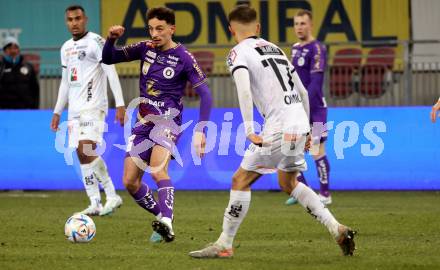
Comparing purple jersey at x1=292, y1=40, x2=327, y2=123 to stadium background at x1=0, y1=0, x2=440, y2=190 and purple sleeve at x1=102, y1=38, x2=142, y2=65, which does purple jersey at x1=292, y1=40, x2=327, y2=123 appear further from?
purple sleeve at x1=102, y1=38, x2=142, y2=65

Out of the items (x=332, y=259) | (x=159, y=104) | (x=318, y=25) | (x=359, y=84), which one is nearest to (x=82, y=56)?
(x=159, y=104)

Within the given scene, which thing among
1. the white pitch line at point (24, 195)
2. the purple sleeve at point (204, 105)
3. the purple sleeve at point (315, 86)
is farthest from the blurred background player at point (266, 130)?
the white pitch line at point (24, 195)

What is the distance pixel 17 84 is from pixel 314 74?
6.00 meters

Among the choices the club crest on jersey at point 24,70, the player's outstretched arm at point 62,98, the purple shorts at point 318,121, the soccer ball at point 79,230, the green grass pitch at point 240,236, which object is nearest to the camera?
the green grass pitch at point 240,236

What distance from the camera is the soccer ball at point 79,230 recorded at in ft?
32.1

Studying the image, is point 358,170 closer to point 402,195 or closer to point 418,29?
point 402,195

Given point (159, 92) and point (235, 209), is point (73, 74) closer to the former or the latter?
point (159, 92)

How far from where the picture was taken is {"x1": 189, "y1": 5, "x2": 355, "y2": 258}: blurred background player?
8.50 meters

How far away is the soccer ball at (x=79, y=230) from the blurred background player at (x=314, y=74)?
16.0ft

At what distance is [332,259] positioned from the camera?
8516mm

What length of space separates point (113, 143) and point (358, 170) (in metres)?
3.88

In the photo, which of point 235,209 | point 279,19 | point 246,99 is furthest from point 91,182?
point 279,19

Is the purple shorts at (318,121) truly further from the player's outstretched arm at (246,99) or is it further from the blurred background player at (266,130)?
the player's outstretched arm at (246,99)

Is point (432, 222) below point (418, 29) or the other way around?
below
